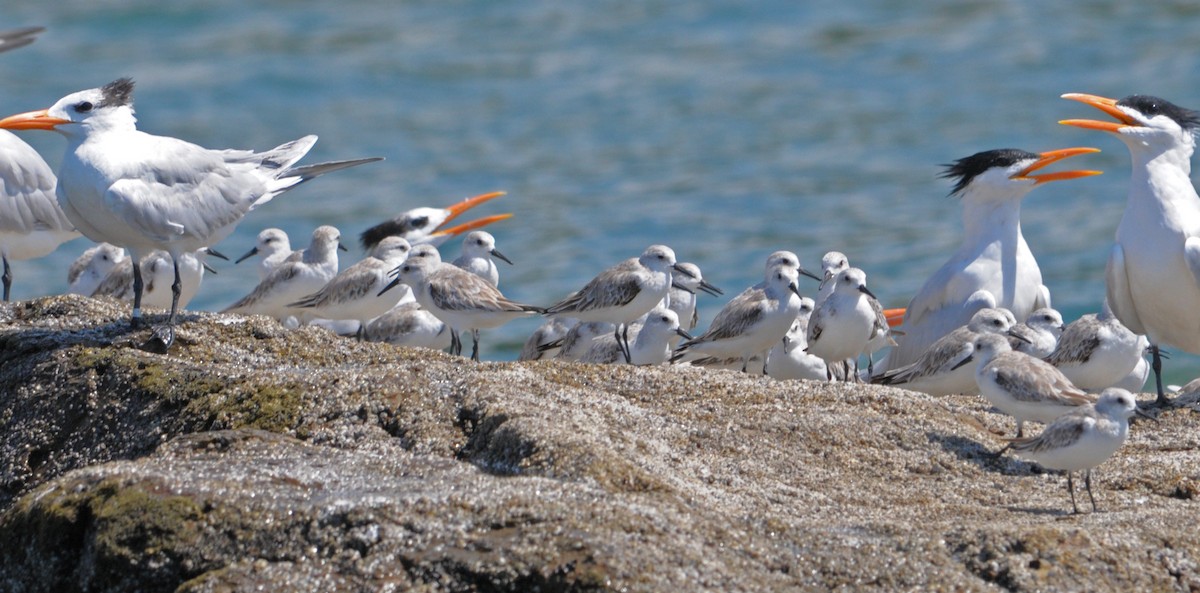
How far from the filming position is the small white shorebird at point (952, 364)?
29.0 ft

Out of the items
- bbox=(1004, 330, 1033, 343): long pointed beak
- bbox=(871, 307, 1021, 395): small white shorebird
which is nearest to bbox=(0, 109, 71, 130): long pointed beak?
bbox=(871, 307, 1021, 395): small white shorebird

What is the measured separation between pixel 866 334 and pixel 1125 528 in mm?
4373

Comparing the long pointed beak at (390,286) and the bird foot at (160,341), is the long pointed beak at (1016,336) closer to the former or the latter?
the long pointed beak at (390,286)

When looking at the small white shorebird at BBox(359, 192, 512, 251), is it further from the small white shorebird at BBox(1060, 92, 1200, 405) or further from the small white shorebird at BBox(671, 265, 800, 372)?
→ the small white shorebird at BBox(1060, 92, 1200, 405)

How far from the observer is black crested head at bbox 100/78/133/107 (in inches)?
307

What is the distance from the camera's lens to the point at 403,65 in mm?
27297

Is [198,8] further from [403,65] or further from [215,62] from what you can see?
[403,65]

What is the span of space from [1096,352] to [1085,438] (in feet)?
10.8

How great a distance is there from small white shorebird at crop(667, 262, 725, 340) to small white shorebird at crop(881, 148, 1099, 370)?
133cm

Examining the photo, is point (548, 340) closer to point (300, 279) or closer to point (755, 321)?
point (300, 279)

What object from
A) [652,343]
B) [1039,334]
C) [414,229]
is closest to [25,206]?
[414,229]

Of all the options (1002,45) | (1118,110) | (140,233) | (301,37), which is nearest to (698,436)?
(140,233)

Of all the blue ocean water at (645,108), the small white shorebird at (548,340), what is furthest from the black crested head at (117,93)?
the blue ocean water at (645,108)

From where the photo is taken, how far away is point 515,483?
191 inches
